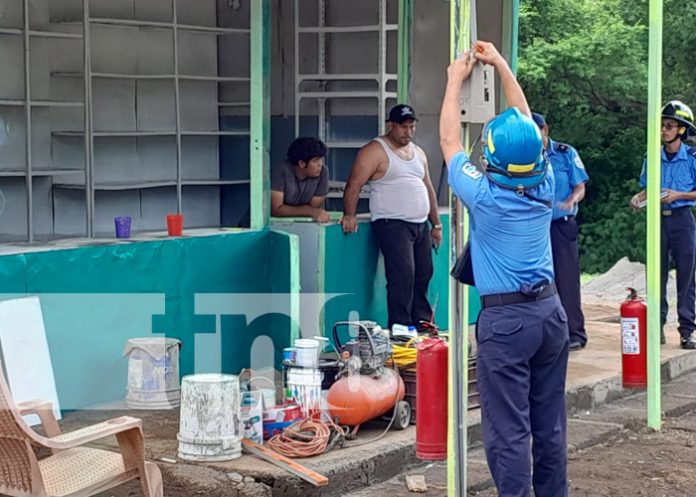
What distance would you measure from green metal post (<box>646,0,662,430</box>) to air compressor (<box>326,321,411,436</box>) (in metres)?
1.77

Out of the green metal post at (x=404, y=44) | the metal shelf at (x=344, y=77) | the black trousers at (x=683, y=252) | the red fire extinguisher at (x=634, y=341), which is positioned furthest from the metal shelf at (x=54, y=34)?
the black trousers at (x=683, y=252)

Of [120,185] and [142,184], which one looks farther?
[142,184]

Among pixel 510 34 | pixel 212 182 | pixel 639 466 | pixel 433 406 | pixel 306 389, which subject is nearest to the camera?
pixel 433 406

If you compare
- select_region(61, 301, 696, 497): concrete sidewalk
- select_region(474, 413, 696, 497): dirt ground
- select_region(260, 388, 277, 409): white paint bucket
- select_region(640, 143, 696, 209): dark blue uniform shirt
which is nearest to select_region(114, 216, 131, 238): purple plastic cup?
select_region(61, 301, 696, 497): concrete sidewalk

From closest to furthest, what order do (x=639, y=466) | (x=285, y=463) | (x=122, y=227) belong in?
(x=285, y=463), (x=639, y=466), (x=122, y=227)

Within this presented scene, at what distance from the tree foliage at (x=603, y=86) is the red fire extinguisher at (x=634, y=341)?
39.6 ft

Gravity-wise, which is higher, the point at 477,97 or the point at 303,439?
the point at 477,97

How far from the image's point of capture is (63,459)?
4953mm

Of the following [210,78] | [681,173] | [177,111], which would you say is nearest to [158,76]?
[177,111]

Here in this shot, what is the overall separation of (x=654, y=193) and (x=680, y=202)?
2727mm

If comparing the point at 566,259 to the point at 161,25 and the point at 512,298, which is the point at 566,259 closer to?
the point at 161,25

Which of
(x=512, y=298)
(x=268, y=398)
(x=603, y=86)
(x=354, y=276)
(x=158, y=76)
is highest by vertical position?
(x=603, y=86)

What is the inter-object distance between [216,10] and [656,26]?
4.08 meters

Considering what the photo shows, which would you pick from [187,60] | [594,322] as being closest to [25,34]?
[187,60]
